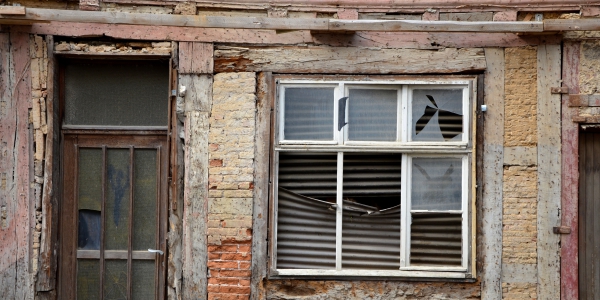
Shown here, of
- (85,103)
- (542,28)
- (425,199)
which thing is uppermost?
(542,28)

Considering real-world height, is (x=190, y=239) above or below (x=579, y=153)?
below

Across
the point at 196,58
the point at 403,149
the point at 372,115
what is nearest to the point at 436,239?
the point at 403,149

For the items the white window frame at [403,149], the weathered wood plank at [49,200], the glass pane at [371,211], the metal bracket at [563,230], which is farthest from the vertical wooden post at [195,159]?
the metal bracket at [563,230]

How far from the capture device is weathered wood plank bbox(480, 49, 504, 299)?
5445 millimetres

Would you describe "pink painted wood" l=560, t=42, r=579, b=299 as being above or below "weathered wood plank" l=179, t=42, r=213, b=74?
below

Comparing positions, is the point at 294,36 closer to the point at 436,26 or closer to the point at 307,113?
the point at 307,113

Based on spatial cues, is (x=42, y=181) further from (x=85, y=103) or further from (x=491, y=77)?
(x=491, y=77)

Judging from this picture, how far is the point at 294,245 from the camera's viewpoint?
5605 millimetres

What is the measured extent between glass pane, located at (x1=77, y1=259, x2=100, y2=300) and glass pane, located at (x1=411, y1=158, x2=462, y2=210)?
2.87 metres

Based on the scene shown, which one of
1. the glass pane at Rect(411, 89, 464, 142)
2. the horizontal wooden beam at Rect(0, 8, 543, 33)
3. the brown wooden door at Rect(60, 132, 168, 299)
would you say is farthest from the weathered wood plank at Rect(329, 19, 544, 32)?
the brown wooden door at Rect(60, 132, 168, 299)

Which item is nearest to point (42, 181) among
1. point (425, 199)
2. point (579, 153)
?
point (425, 199)

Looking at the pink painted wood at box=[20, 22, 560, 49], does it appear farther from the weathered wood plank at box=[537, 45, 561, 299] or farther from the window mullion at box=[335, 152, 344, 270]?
the window mullion at box=[335, 152, 344, 270]

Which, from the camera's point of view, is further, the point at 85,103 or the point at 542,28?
the point at 85,103

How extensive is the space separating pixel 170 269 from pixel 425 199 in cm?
228
